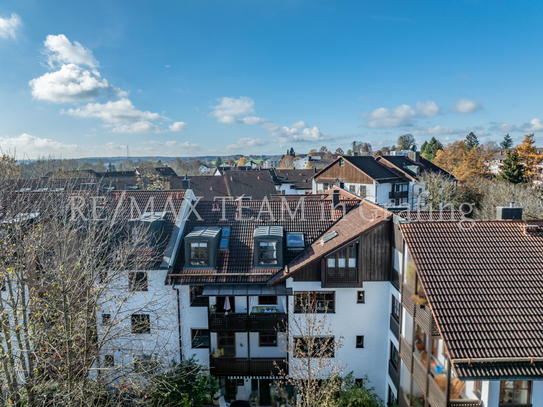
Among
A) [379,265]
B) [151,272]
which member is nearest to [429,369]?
[379,265]

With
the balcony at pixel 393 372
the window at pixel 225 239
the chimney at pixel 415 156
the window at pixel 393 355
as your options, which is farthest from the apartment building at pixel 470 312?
the chimney at pixel 415 156

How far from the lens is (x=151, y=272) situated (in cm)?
1633

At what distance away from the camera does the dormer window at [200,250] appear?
54.6 feet

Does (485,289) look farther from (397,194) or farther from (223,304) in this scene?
(397,194)

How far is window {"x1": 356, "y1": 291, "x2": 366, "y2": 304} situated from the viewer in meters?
15.6

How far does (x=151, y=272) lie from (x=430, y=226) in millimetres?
13277

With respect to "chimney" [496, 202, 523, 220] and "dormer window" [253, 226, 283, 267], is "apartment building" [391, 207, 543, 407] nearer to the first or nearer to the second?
"chimney" [496, 202, 523, 220]

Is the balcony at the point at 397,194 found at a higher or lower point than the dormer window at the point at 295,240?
higher

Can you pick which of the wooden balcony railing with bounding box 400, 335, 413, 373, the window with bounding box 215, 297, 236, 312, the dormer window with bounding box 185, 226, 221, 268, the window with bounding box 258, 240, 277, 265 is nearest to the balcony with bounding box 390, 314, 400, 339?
the wooden balcony railing with bounding box 400, 335, 413, 373

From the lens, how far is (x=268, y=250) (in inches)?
663

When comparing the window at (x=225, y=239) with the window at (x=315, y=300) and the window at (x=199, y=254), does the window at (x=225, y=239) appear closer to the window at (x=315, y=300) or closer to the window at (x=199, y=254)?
the window at (x=199, y=254)

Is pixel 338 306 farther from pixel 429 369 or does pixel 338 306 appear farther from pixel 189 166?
pixel 189 166

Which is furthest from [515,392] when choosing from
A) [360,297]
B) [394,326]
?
[360,297]

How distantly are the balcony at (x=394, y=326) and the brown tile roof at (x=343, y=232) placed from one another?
4.24 metres
